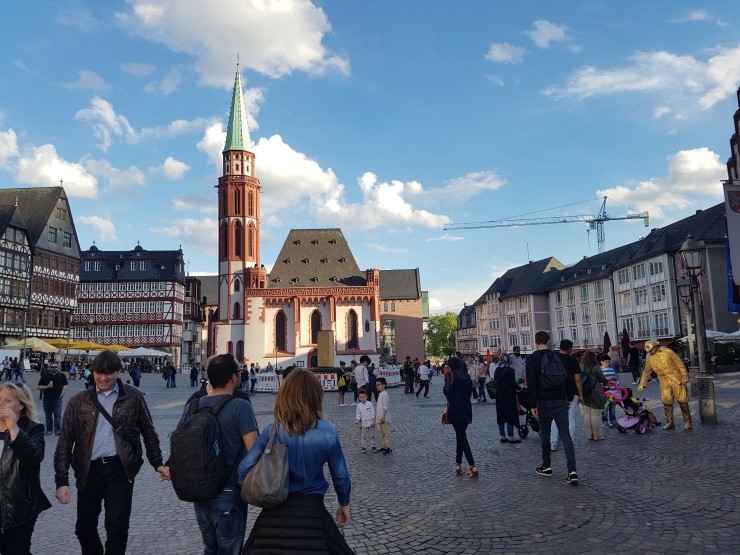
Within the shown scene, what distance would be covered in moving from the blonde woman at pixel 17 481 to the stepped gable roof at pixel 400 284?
81.7m

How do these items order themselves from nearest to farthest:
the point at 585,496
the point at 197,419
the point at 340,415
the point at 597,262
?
the point at 197,419 < the point at 585,496 < the point at 340,415 < the point at 597,262

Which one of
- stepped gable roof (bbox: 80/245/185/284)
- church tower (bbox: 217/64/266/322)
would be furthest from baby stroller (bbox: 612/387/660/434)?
stepped gable roof (bbox: 80/245/185/284)

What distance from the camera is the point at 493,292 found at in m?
96.8

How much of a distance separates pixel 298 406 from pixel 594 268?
74798 mm

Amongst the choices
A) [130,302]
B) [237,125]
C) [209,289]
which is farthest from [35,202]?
[209,289]

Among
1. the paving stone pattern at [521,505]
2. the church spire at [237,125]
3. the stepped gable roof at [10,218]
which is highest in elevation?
the church spire at [237,125]

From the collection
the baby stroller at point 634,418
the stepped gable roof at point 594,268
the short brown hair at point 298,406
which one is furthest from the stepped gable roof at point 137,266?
the short brown hair at point 298,406

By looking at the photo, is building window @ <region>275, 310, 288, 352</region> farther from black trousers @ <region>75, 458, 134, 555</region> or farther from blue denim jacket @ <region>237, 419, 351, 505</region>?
blue denim jacket @ <region>237, 419, 351, 505</region>

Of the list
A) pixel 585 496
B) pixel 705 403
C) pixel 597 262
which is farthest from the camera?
pixel 597 262

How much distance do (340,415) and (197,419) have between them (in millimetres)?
16415

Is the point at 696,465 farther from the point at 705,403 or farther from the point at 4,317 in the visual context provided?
the point at 4,317

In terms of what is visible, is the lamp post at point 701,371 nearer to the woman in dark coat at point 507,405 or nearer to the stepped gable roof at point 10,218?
the woman in dark coat at point 507,405

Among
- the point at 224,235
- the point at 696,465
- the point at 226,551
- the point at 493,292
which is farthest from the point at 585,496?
the point at 493,292

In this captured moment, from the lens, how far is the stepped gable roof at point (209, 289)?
4186 inches
